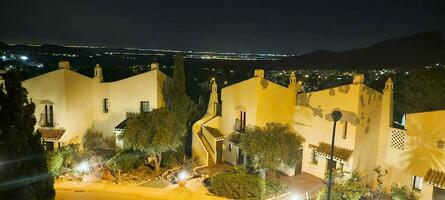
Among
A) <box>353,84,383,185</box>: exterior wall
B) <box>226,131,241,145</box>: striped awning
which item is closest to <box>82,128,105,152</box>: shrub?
<box>226,131,241,145</box>: striped awning

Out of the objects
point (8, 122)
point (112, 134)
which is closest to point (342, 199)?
point (8, 122)

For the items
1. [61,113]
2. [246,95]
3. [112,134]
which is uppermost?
[246,95]

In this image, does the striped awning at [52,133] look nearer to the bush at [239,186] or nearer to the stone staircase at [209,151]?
the stone staircase at [209,151]

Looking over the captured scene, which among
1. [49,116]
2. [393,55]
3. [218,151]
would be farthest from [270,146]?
[393,55]

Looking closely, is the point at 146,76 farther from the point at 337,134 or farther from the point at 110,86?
the point at 337,134

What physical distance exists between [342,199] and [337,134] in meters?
4.26

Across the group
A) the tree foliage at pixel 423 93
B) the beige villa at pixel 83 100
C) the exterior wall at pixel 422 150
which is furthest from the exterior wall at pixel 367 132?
the beige villa at pixel 83 100

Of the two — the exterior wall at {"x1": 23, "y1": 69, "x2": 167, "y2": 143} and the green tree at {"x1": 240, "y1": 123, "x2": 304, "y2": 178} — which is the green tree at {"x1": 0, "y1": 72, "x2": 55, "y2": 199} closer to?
the green tree at {"x1": 240, "y1": 123, "x2": 304, "y2": 178}

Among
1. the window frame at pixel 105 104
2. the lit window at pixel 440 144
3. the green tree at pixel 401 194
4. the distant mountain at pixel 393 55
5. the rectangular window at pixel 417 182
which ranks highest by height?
the distant mountain at pixel 393 55

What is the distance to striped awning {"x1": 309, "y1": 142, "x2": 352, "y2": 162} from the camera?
19281 mm

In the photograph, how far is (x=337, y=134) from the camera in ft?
65.9

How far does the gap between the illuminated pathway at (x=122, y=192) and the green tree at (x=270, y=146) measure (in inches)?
125

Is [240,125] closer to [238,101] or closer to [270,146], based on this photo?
[238,101]

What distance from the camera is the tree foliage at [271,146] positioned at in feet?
64.4
